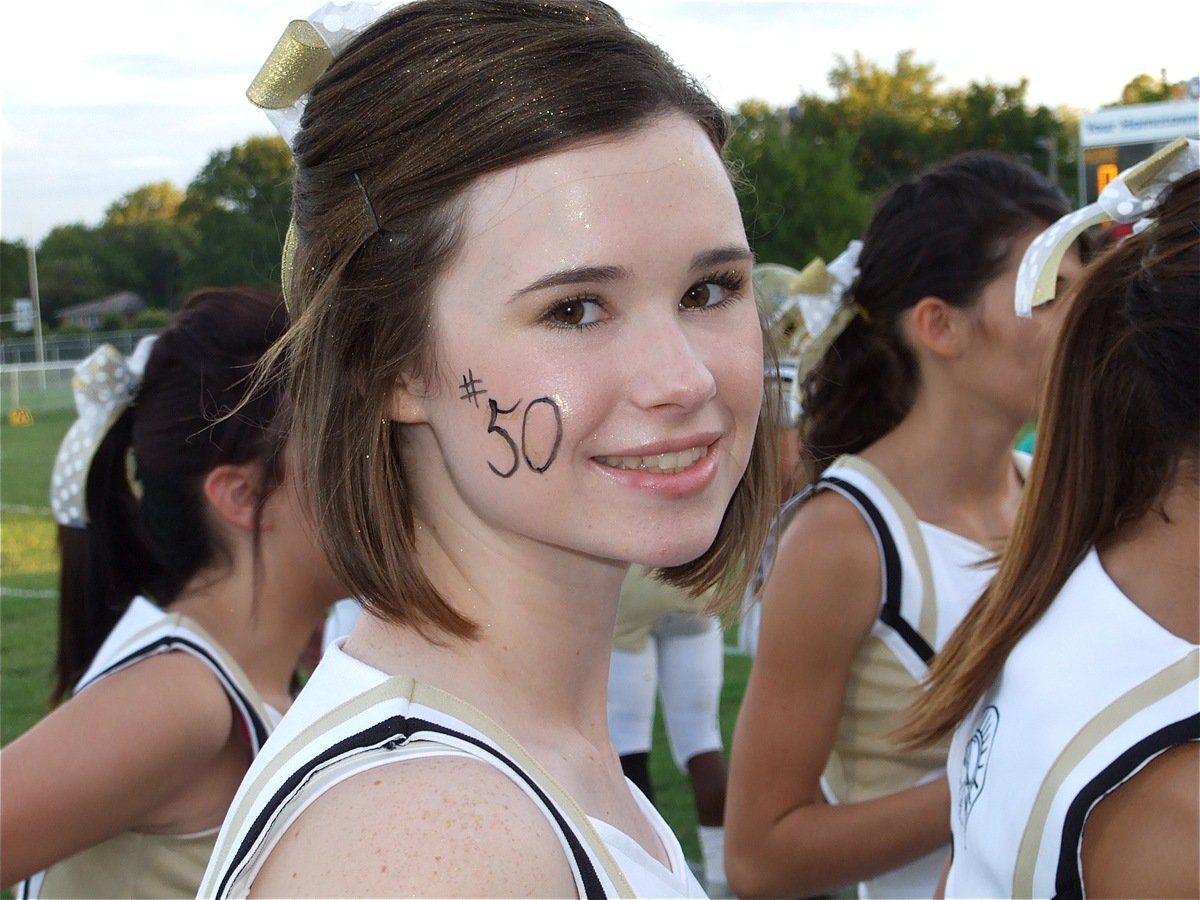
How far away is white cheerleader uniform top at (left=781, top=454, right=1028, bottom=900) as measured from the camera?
8.72 feet

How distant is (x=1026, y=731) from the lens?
1.67 m

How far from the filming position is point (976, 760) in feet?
6.01

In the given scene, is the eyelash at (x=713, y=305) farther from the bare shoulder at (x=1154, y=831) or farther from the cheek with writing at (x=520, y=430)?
the bare shoulder at (x=1154, y=831)

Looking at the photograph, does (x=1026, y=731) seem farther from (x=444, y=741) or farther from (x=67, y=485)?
(x=67, y=485)

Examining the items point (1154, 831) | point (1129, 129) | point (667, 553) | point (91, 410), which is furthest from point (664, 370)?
point (1129, 129)

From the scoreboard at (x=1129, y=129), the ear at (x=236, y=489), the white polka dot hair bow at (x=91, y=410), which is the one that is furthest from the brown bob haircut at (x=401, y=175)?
the scoreboard at (x=1129, y=129)

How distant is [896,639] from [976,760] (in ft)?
2.74

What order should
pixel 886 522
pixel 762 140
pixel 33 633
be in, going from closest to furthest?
pixel 886 522 → pixel 33 633 → pixel 762 140

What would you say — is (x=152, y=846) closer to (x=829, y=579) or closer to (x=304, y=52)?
(x=829, y=579)

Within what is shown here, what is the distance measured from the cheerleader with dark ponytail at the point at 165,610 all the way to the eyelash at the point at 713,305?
2.93 ft

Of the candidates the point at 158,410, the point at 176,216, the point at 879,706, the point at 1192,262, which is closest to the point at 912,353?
the point at 879,706

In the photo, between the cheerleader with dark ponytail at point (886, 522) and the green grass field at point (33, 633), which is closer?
the cheerleader with dark ponytail at point (886, 522)

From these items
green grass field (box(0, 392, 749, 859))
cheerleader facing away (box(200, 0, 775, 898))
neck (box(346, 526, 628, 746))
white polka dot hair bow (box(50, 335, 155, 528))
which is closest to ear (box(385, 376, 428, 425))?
cheerleader facing away (box(200, 0, 775, 898))

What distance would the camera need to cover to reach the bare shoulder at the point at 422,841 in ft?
3.36
